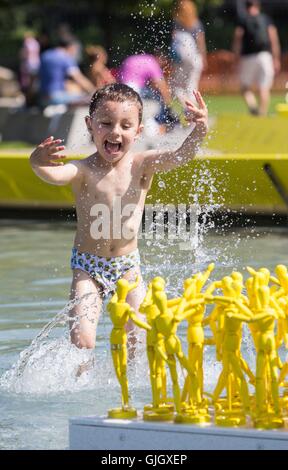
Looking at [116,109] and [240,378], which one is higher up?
[116,109]

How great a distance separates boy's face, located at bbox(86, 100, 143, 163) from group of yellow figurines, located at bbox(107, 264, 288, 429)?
161cm

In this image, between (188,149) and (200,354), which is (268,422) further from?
(188,149)

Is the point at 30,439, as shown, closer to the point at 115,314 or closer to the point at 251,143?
the point at 115,314

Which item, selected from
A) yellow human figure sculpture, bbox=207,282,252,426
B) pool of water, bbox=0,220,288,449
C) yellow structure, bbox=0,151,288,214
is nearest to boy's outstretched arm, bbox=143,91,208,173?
pool of water, bbox=0,220,288,449

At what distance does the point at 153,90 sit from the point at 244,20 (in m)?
3.11

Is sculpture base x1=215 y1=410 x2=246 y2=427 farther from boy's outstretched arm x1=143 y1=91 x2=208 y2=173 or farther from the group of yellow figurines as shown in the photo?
boy's outstretched arm x1=143 y1=91 x2=208 y2=173

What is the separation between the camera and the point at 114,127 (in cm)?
607

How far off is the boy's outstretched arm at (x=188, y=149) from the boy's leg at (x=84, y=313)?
675 millimetres

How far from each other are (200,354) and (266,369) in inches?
10.6

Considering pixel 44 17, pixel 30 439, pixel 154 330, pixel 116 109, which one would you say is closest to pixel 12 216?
pixel 116 109

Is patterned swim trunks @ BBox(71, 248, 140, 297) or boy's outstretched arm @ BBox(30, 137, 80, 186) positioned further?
patterned swim trunks @ BBox(71, 248, 140, 297)

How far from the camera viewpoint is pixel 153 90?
582 inches

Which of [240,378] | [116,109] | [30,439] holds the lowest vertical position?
[30,439]

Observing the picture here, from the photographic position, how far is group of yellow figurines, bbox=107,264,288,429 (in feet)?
14.3
